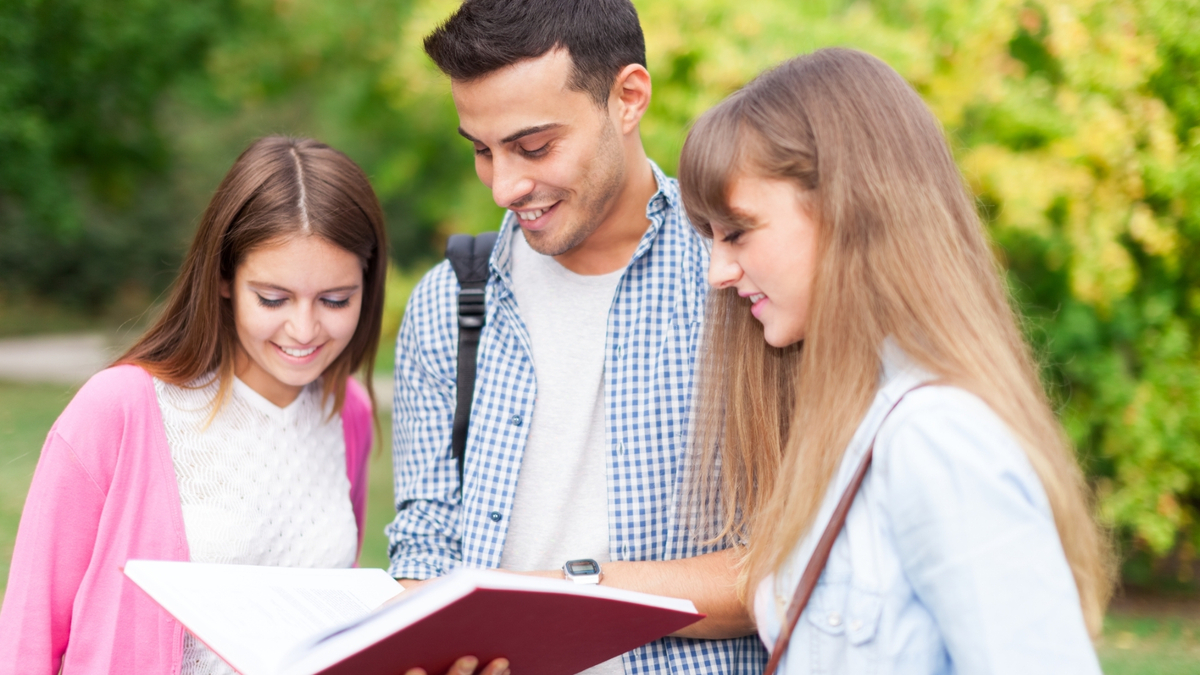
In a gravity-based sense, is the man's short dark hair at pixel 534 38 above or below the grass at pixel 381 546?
above

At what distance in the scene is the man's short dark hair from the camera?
2336 millimetres

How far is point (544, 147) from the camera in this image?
2389 mm

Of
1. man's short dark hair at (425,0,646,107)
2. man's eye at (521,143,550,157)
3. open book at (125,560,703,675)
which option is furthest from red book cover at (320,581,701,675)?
man's short dark hair at (425,0,646,107)

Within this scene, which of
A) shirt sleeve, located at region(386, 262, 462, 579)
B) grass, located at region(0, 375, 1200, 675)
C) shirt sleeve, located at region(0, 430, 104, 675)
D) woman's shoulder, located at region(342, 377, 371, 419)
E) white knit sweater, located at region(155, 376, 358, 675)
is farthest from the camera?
grass, located at region(0, 375, 1200, 675)

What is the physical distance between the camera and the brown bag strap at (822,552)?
1.59 metres

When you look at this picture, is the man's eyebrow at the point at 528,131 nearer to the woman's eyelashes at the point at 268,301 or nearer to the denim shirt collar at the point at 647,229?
the denim shirt collar at the point at 647,229

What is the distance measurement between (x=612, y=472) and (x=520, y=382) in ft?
1.12

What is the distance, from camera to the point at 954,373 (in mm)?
1545

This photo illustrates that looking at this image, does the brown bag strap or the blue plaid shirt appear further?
the blue plaid shirt

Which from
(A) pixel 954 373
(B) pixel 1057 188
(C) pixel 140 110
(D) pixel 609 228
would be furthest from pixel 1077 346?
(C) pixel 140 110

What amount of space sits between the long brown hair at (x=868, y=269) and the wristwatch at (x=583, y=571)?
41 cm

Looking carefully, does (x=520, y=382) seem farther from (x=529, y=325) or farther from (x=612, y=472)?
(x=612, y=472)

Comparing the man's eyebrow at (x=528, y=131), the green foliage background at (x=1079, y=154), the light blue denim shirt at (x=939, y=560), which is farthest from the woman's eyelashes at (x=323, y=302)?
the green foliage background at (x=1079, y=154)

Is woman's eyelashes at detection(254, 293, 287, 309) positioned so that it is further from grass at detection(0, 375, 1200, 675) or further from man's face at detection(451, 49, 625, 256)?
man's face at detection(451, 49, 625, 256)
